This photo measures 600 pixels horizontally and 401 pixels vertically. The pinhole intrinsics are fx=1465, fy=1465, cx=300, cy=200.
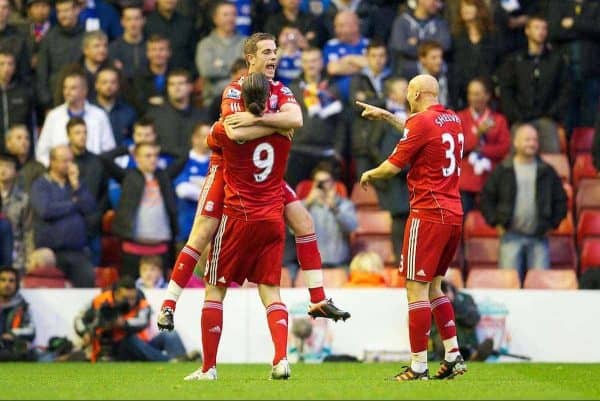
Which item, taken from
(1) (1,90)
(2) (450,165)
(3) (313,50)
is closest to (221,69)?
(3) (313,50)

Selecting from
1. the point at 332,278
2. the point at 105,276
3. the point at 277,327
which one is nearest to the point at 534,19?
the point at 332,278

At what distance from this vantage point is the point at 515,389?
10805 millimetres

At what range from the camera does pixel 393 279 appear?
17.7 metres

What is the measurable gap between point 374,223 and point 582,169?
9.73 ft

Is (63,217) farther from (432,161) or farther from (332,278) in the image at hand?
(432,161)

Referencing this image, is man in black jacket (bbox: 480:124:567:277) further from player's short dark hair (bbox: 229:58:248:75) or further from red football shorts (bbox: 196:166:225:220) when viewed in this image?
red football shorts (bbox: 196:166:225:220)

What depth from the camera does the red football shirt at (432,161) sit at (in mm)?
11688

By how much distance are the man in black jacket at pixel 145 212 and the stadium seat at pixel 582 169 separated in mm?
5435

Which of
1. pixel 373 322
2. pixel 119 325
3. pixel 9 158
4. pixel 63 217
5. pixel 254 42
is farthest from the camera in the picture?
pixel 9 158

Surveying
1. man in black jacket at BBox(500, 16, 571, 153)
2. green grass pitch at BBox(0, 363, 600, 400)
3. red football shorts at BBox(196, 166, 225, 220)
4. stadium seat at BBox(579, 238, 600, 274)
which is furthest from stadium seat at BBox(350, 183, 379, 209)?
red football shorts at BBox(196, 166, 225, 220)

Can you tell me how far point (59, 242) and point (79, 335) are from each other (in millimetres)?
1477

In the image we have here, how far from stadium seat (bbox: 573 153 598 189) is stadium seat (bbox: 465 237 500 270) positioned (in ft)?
5.38

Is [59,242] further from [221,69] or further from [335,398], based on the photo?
[335,398]

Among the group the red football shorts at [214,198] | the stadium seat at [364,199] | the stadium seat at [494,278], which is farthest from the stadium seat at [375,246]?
the red football shorts at [214,198]
